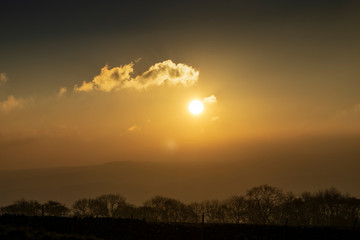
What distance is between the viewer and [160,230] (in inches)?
1581

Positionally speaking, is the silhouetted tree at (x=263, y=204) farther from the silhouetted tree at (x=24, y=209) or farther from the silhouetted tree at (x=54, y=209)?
the silhouetted tree at (x=24, y=209)

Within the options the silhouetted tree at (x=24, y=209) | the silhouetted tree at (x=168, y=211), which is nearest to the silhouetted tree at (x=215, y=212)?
the silhouetted tree at (x=168, y=211)

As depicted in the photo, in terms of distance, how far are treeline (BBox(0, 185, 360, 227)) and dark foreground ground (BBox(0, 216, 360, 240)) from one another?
4758 cm

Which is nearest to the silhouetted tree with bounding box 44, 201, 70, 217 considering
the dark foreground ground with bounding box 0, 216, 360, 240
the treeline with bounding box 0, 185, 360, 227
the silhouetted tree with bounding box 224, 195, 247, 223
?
the treeline with bounding box 0, 185, 360, 227

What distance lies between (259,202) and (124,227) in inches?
2821

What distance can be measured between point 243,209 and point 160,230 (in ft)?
228

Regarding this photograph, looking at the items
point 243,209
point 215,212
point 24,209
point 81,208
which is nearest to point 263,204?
point 243,209

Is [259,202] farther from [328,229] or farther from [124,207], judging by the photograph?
[328,229]

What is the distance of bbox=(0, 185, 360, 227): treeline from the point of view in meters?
85.4

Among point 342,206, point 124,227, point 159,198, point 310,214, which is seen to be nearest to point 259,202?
point 310,214

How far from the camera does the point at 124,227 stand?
1615 inches

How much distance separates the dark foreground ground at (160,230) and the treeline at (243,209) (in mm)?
47582

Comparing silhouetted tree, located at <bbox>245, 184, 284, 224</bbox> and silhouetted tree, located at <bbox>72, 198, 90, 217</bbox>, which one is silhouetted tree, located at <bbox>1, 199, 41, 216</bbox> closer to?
silhouetted tree, located at <bbox>72, 198, 90, 217</bbox>

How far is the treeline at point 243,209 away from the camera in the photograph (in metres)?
85.4
